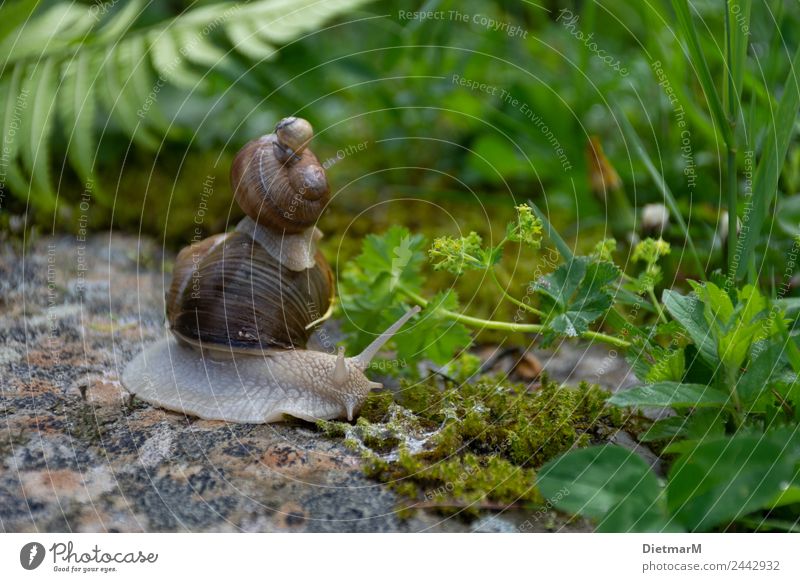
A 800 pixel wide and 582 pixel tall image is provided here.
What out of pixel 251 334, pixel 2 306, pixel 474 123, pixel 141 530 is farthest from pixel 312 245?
pixel 474 123

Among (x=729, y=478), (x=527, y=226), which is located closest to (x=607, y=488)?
(x=729, y=478)

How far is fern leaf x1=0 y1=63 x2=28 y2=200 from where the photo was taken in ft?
6.91

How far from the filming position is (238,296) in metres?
1.55

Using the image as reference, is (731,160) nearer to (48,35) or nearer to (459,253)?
(459,253)

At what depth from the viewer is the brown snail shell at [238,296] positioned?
1.55 meters

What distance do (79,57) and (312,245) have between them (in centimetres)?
104

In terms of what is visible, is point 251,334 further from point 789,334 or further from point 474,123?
point 474,123

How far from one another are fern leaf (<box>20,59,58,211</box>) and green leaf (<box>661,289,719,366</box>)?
161 centimetres

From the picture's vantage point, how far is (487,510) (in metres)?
1.27

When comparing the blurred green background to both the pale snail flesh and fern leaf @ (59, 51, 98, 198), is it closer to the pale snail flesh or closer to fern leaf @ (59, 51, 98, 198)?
fern leaf @ (59, 51, 98, 198)

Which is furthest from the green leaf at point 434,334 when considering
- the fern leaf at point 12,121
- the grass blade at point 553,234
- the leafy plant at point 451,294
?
the fern leaf at point 12,121

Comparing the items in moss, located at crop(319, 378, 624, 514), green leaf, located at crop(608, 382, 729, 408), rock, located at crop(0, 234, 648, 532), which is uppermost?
green leaf, located at crop(608, 382, 729, 408)

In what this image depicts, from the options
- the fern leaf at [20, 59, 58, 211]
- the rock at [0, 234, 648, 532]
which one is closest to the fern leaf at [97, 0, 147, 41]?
the fern leaf at [20, 59, 58, 211]
